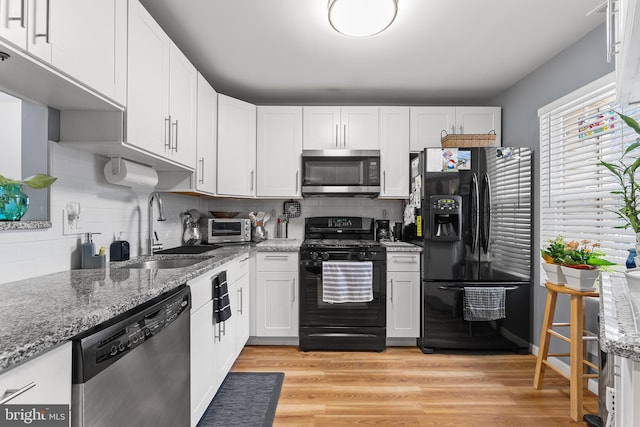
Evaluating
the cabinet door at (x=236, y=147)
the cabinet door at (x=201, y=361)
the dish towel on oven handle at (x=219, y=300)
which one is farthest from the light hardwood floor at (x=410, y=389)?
the cabinet door at (x=236, y=147)

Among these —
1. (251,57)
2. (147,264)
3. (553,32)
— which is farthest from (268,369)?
(553,32)

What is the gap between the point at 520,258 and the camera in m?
2.98

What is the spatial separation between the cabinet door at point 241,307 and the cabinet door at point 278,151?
3.18 feet

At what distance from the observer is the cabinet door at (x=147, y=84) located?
1695mm

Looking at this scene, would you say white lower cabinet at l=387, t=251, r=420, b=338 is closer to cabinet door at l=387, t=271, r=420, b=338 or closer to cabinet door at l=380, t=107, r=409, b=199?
cabinet door at l=387, t=271, r=420, b=338

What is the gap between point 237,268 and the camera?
8.86ft

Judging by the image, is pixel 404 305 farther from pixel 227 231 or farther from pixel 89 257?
pixel 89 257

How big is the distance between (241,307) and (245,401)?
74 centimetres

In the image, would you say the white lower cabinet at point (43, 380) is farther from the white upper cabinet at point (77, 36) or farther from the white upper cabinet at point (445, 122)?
the white upper cabinet at point (445, 122)

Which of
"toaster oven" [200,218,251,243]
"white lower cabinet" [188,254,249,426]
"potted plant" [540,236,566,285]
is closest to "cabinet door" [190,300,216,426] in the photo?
"white lower cabinet" [188,254,249,426]

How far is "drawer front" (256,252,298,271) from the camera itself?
3.15 metres

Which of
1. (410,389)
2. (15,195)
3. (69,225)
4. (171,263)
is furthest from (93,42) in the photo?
(410,389)

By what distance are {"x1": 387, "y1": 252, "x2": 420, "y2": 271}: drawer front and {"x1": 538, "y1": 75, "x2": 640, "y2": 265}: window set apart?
1038 millimetres

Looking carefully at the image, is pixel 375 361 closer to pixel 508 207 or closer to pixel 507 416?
pixel 507 416
